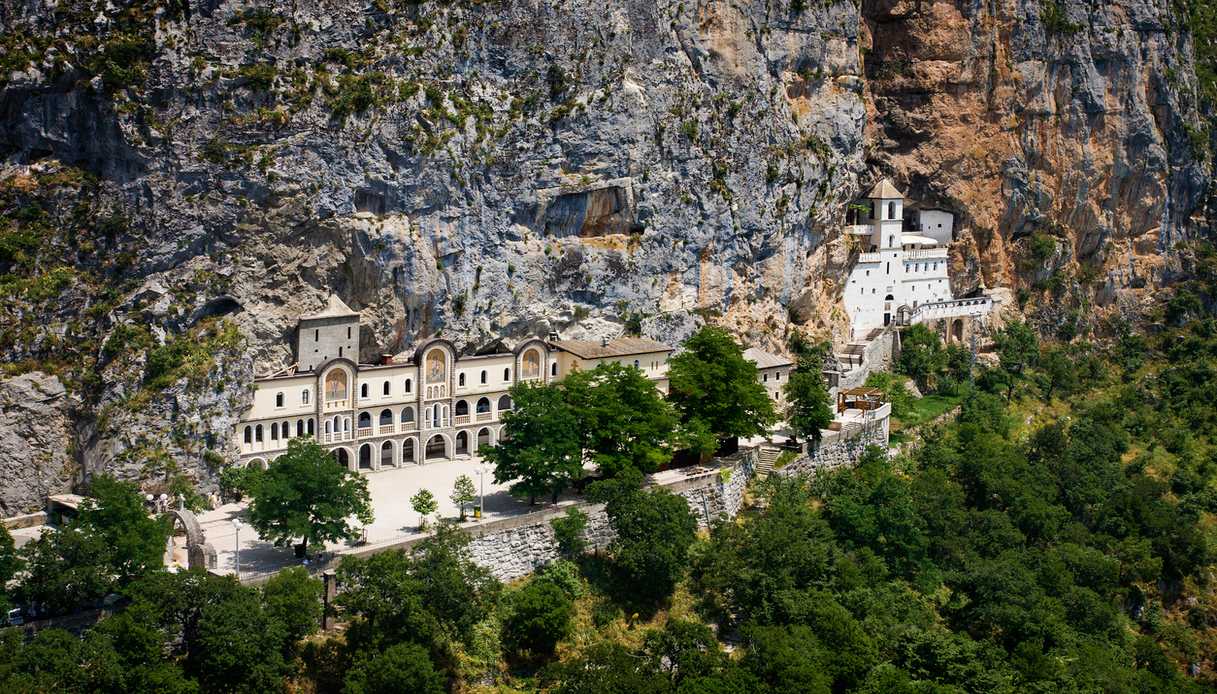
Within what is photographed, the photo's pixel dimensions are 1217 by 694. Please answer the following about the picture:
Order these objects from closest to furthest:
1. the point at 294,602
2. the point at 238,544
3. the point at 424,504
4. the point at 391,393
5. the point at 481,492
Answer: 1. the point at 294,602
2. the point at 238,544
3. the point at 424,504
4. the point at 481,492
5. the point at 391,393

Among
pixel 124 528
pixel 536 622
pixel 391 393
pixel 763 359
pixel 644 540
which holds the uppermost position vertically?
pixel 763 359

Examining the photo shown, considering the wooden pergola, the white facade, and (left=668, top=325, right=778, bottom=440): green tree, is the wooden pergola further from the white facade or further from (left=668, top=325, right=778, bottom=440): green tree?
(left=668, top=325, right=778, bottom=440): green tree

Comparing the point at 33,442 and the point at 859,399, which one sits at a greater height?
the point at 859,399

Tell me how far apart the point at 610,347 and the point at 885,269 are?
23392mm

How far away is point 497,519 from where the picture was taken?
171 ft

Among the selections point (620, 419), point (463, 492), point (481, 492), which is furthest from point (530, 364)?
point (463, 492)

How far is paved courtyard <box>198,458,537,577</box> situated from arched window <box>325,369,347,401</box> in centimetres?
347

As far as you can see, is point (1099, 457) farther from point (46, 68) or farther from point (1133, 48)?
point (46, 68)

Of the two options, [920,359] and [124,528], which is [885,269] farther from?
[124,528]

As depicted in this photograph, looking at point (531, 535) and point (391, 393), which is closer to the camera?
point (531, 535)

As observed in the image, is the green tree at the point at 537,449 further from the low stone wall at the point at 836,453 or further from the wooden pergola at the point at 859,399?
the wooden pergola at the point at 859,399

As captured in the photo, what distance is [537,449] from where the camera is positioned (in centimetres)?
5400

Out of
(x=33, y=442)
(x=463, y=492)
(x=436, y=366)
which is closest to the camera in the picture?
(x=33, y=442)

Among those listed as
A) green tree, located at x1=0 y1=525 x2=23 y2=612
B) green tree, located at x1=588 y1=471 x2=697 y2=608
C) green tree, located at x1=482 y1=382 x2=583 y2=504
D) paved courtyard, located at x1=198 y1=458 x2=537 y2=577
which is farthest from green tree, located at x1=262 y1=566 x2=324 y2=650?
green tree, located at x1=588 y1=471 x2=697 y2=608
